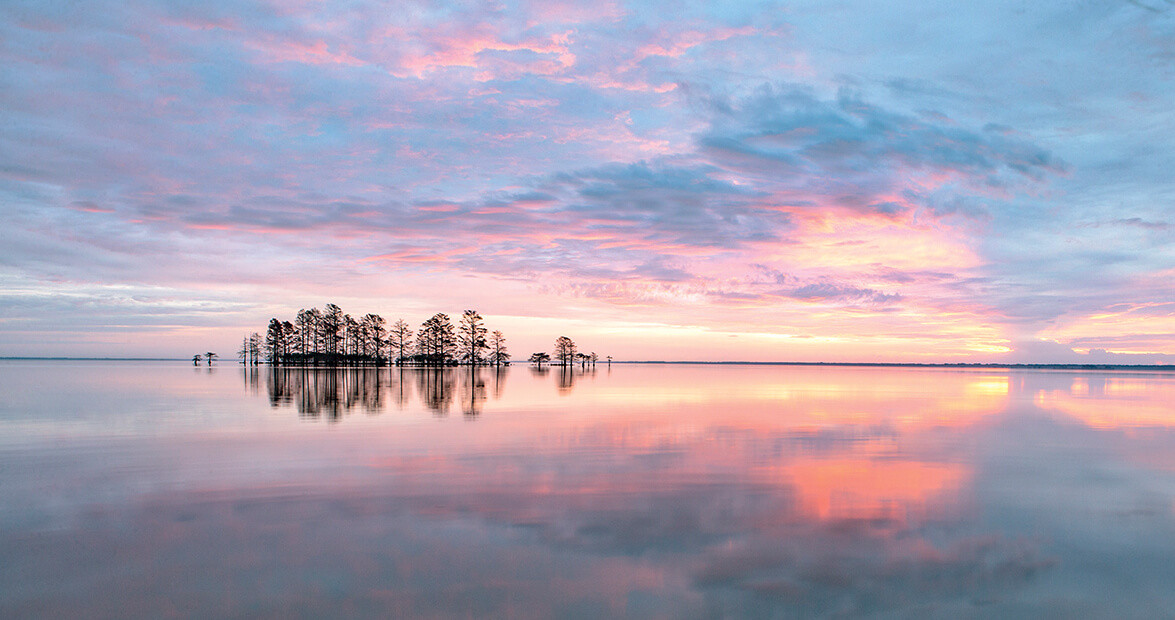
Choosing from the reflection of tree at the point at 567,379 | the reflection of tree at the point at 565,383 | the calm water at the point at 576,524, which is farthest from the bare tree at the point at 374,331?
the calm water at the point at 576,524

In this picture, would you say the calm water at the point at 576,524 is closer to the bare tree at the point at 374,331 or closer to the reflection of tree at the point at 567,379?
the reflection of tree at the point at 567,379

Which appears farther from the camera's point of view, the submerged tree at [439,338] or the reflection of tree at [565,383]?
the submerged tree at [439,338]

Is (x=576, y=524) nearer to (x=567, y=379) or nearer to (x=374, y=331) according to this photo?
(x=567, y=379)

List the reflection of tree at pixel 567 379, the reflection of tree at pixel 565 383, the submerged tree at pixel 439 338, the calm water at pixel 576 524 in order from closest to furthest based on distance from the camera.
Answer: the calm water at pixel 576 524
the reflection of tree at pixel 565 383
the reflection of tree at pixel 567 379
the submerged tree at pixel 439 338

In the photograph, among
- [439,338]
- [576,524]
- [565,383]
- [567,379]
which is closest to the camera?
[576,524]

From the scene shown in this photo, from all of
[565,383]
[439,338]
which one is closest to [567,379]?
[565,383]

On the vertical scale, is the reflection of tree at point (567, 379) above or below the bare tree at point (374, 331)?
below

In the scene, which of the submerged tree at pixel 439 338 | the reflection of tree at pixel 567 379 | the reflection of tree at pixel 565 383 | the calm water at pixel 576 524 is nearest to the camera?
the calm water at pixel 576 524

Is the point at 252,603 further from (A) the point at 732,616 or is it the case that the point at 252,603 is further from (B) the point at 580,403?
(B) the point at 580,403

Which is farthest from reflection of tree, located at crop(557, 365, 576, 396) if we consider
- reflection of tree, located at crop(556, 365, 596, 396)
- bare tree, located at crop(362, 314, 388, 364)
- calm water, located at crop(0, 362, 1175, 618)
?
bare tree, located at crop(362, 314, 388, 364)

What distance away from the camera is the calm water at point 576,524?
7.55 meters

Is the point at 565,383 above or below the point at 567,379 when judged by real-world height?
above

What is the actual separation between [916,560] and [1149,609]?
255 centimetres

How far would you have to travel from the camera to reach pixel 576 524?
412 inches
